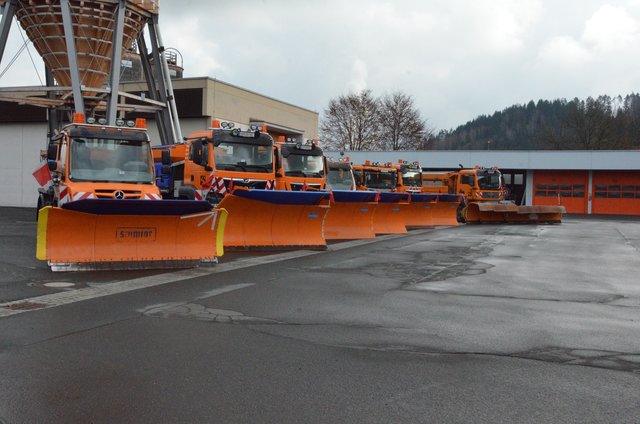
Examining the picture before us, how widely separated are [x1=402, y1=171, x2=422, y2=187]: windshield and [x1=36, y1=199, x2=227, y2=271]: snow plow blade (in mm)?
19437

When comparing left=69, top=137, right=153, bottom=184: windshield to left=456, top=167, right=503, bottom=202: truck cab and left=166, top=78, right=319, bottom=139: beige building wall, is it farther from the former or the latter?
left=456, top=167, right=503, bottom=202: truck cab

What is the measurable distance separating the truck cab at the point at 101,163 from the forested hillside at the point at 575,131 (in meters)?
69.4

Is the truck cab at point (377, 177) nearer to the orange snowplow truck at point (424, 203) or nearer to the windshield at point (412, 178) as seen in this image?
the orange snowplow truck at point (424, 203)

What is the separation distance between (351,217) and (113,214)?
9.47 m

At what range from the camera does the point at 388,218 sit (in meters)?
21.4

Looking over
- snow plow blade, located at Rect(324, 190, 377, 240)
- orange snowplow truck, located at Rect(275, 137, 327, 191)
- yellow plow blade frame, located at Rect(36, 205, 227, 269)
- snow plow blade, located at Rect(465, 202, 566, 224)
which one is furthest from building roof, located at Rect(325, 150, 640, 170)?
yellow plow blade frame, located at Rect(36, 205, 227, 269)

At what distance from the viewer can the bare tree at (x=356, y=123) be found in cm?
7306

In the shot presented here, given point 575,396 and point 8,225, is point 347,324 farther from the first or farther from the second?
point 8,225

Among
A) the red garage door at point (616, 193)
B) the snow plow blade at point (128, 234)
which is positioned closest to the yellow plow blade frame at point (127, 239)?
the snow plow blade at point (128, 234)

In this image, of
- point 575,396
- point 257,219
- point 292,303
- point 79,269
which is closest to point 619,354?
point 575,396

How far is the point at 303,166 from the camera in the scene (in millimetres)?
17906

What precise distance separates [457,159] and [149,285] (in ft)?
154

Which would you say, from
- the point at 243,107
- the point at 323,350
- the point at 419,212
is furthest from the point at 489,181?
the point at 323,350

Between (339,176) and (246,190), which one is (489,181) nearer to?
(339,176)
